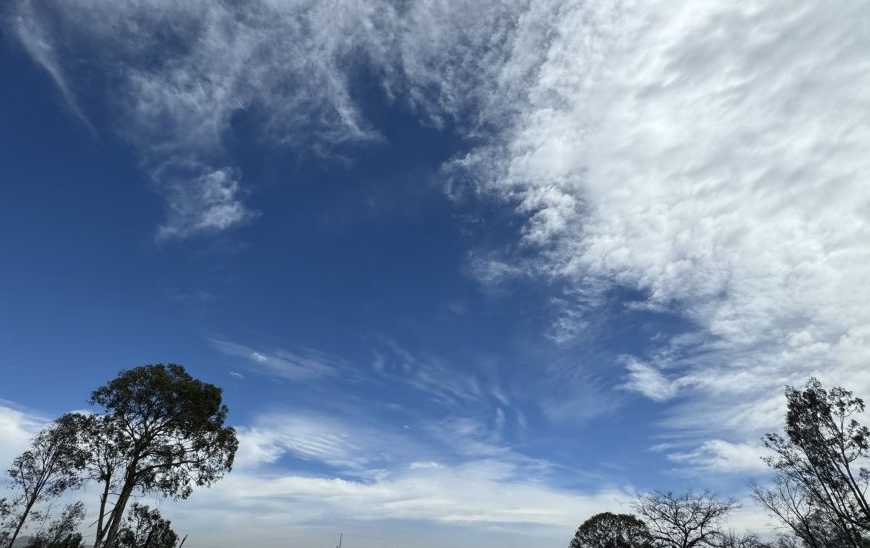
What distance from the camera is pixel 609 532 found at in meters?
49.7

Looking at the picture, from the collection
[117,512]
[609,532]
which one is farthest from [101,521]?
[609,532]

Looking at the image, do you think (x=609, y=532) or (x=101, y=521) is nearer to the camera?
(x=101, y=521)

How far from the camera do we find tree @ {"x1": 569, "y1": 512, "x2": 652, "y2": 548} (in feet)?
154

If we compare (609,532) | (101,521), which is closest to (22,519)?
(101,521)

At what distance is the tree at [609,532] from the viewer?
46.9 metres

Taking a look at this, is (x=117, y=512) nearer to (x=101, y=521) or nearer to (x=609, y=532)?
(x=101, y=521)

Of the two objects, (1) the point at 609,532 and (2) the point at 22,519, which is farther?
(1) the point at 609,532

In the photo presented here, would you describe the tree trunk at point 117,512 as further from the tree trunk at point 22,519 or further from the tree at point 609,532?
the tree at point 609,532

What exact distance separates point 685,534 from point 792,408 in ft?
35.7

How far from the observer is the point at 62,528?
3975 centimetres

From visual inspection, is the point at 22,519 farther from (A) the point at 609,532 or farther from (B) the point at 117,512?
(A) the point at 609,532

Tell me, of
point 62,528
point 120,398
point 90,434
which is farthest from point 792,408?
point 62,528

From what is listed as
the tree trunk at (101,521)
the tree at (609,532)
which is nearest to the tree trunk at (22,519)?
the tree trunk at (101,521)

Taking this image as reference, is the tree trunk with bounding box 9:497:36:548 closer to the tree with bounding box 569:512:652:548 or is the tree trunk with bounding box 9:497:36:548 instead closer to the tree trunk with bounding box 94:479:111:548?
the tree trunk with bounding box 94:479:111:548
